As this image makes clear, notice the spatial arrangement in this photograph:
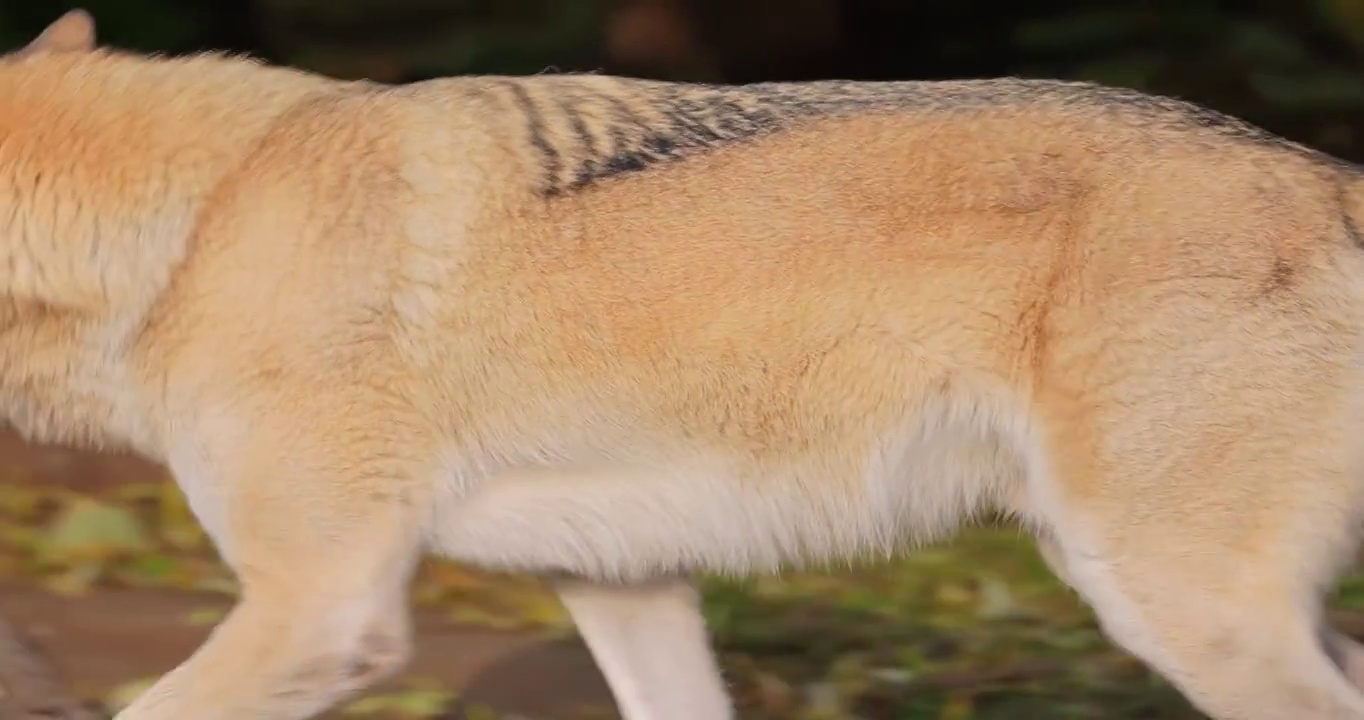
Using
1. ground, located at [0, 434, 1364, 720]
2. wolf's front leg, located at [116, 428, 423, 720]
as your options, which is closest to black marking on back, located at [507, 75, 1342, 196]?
wolf's front leg, located at [116, 428, 423, 720]

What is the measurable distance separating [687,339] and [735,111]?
0.47 m

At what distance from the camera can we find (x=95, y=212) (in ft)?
11.9

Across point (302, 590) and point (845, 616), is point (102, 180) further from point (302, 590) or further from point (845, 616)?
point (845, 616)

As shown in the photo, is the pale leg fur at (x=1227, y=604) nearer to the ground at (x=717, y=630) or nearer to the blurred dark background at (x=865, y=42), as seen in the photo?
the ground at (x=717, y=630)

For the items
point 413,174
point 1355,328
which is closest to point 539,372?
point 413,174

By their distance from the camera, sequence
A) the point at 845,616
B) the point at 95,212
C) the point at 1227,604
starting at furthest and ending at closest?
1. the point at 845,616
2. the point at 95,212
3. the point at 1227,604

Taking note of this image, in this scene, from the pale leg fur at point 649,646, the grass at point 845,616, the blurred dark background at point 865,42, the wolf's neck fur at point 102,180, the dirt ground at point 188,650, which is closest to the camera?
the wolf's neck fur at point 102,180

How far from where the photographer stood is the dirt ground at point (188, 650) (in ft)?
17.4

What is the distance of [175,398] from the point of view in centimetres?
351

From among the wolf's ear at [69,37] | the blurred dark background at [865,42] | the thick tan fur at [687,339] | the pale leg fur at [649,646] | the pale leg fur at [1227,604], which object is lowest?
the blurred dark background at [865,42]

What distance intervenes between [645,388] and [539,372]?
0.19 m

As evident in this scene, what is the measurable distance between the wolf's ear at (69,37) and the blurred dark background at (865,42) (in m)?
6.57

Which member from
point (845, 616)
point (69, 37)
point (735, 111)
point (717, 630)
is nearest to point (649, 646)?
point (735, 111)

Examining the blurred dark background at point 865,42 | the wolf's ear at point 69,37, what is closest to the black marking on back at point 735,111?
the wolf's ear at point 69,37
